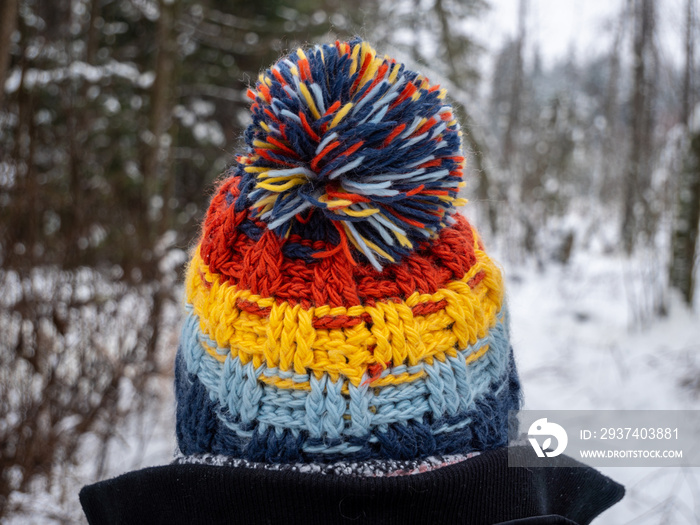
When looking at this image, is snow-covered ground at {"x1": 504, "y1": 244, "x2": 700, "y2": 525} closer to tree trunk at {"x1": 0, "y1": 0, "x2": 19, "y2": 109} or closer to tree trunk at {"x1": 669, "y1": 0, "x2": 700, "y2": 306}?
tree trunk at {"x1": 669, "y1": 0, "x2": 700, "y2": 306}

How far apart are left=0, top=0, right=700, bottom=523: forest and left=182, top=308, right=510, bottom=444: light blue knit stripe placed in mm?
503

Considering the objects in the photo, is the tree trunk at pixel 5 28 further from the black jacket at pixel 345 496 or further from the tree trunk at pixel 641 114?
the tree trunk at pixel 641 114

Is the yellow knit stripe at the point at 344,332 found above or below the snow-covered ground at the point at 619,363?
above

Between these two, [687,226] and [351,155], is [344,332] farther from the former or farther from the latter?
[687,226]

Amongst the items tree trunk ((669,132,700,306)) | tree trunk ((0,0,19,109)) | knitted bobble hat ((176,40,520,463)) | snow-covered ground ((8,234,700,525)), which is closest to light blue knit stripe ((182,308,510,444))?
knitted bobble hat ((176,40,520,463))

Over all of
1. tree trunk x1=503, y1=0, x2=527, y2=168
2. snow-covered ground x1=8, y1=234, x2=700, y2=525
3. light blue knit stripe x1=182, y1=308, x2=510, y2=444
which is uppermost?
tree trunk x1=503, y1=0, x2=527, y2=168

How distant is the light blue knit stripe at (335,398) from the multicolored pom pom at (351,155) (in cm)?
20

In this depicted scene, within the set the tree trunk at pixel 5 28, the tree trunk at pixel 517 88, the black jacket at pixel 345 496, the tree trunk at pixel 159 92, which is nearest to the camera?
the black jacket at pixel 345 496

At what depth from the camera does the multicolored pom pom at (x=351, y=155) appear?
0.74m

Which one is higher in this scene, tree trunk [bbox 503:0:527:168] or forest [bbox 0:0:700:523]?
tree trunk [bbox 503:0:527:168]

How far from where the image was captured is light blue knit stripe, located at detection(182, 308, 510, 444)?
73 cm

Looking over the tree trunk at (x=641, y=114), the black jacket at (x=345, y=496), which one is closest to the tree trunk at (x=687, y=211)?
the tree trunk at (x=641, y=114)

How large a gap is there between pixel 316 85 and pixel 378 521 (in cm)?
68

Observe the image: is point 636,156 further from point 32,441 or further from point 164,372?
point 32,441
